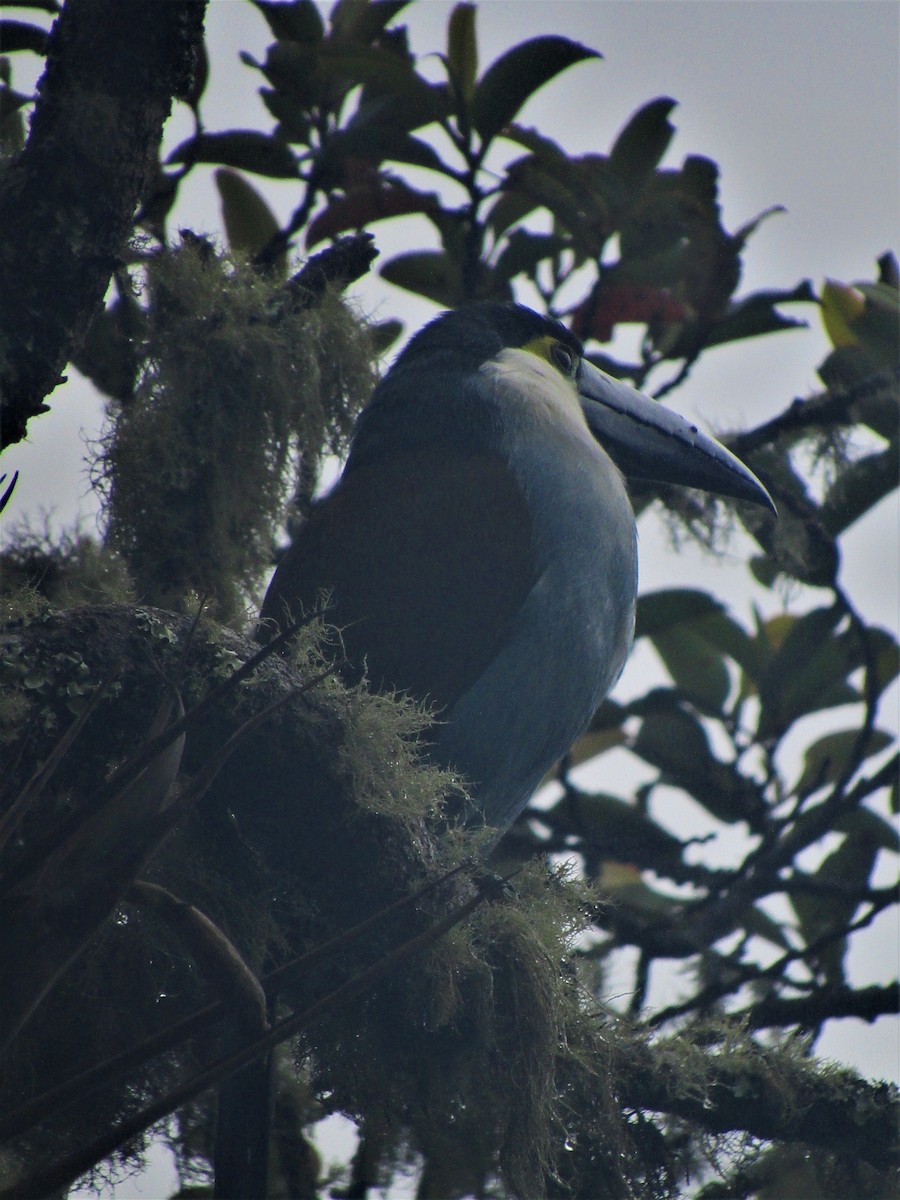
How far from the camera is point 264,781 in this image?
1.79 m

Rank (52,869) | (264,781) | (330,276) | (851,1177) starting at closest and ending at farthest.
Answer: (52,869)
(264,781)
(851,1177)
(330,276)

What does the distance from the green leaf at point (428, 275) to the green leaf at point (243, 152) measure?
1.32ft

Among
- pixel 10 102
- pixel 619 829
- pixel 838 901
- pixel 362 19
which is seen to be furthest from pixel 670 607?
pixel 10 102

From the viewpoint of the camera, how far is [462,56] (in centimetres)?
306

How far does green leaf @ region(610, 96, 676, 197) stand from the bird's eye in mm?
447

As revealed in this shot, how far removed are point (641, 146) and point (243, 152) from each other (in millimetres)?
948

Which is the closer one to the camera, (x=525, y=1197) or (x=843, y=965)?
(x=525, y=1197)

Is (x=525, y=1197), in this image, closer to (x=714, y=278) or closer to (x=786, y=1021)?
(x=786, y=1021)

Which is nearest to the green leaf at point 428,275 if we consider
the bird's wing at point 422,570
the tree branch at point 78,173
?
the bird's wing at point 422,570

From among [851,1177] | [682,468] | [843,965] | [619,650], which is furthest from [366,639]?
[843,965]

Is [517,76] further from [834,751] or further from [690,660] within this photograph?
[834,751]

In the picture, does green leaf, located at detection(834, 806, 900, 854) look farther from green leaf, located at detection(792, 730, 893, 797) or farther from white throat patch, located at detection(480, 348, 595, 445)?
white throat patch, located at detection(480, 348, 595, 445)

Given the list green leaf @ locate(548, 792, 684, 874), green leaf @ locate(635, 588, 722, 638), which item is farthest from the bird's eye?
green leaf @ locate(548, 792, 684, 874)

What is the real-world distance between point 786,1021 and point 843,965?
892 millimetres
